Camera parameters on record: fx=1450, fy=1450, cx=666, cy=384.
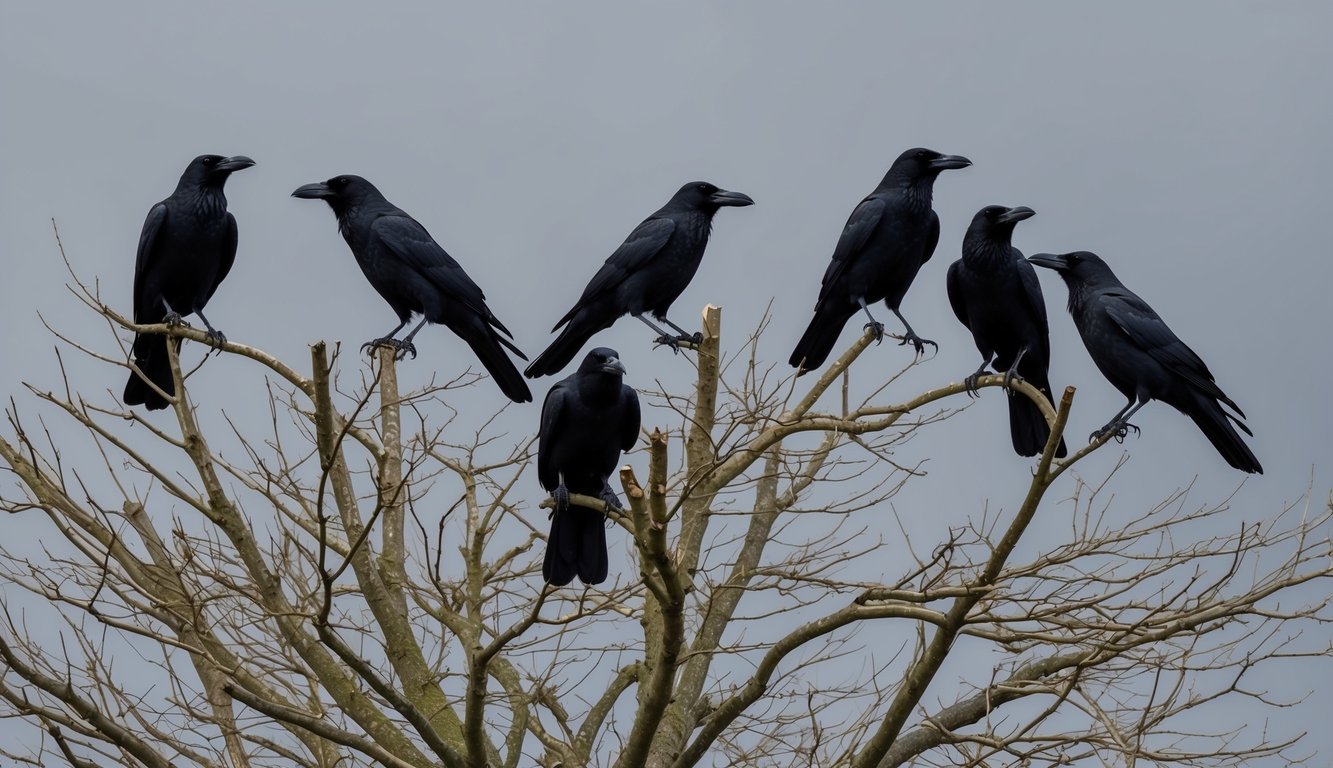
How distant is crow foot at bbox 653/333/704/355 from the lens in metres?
9.09

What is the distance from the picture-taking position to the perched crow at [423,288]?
937 centimetres

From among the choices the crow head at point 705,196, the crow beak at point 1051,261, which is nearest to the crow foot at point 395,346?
the crow head at point 705,196

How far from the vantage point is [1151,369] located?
8.33 meters

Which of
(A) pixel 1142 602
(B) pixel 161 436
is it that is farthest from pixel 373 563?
(A) pixel 1142 602

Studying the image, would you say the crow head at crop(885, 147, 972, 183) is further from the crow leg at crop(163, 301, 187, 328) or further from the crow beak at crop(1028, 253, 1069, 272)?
the crow leg at crop(163, 301, 187, 328)

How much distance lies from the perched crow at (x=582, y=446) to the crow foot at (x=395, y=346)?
51.7 inches

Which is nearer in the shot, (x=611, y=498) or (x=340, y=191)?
(x=611, y=498)

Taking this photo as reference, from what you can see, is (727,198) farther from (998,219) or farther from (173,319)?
(173,319)

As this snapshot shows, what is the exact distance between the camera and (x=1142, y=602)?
779cm

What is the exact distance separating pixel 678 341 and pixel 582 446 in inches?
48.8

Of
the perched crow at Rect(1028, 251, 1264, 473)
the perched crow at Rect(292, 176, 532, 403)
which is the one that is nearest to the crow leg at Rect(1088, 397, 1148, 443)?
the perched crow at Rect(1028, 251, 1264, 473)

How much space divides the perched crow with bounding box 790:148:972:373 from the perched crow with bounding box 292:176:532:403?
6.51 ft

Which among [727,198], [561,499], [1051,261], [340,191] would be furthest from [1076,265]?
[340,191]

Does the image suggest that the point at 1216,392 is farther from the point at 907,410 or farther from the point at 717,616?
the point at 717,616
